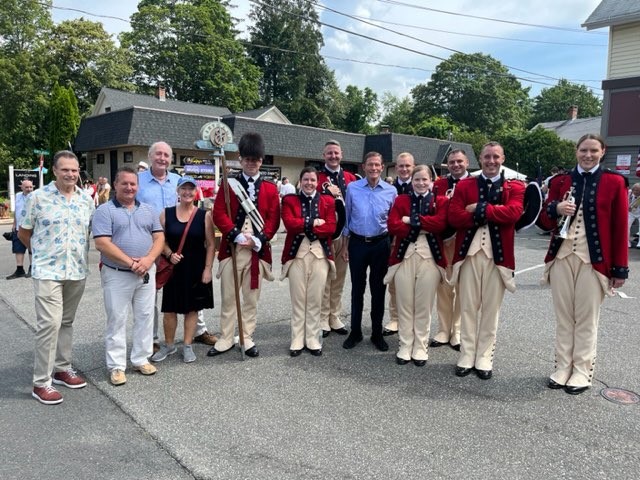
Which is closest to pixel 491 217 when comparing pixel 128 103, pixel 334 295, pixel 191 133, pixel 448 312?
pixel 448 312

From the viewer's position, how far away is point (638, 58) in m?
15.5

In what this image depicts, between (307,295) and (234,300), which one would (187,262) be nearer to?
(234,300)

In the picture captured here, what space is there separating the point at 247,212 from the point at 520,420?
2900mm

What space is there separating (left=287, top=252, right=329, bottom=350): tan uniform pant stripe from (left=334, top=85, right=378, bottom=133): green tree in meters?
49.6

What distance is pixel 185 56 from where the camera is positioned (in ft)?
143

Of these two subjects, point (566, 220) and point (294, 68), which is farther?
point (294, 68)

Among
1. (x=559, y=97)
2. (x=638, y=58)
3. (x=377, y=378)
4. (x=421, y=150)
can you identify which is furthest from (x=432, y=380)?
(x=559, y=97)

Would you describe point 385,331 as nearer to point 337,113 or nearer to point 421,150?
point 421,150

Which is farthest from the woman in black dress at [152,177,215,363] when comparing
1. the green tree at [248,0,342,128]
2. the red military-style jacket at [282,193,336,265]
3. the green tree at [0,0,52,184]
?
the green tree at [248,0,342,128]

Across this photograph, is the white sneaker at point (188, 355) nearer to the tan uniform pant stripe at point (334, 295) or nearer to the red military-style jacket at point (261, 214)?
the red military-style jacket at point (261, 214)

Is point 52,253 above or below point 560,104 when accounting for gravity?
below

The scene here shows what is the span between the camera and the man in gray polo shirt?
4062 millimetres

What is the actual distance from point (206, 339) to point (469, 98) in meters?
60.5

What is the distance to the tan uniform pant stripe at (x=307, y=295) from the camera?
495 centimetres
